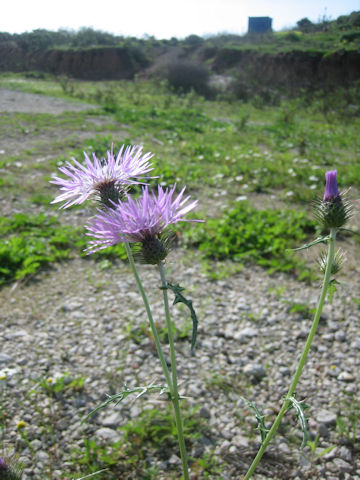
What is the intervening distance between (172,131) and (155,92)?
8.99 meters

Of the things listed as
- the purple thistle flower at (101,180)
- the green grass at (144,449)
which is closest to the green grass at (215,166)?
the purple thistle flower at (101,180)

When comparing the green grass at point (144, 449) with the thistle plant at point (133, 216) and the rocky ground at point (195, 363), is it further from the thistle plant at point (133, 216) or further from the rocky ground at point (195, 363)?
the thistle plant at point (133, 216)

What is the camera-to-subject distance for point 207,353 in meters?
2.68

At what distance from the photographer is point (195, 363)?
2.59 metres

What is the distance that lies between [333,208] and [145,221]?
0.54 meters

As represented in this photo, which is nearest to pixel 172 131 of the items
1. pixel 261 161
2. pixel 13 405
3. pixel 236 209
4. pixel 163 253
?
pixel 261 161

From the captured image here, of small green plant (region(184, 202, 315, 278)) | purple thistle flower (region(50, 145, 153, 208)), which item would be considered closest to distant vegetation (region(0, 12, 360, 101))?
small green plant (region(184, 202, 315, 278))

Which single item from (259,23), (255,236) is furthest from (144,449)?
(259,23)

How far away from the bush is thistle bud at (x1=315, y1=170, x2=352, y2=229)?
18.4 m

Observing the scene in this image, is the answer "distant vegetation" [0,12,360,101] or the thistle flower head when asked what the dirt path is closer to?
"distant vegetation" [0,12,360,101]

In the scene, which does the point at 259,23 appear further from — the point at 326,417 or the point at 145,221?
the point at 145,221

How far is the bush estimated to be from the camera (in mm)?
18781

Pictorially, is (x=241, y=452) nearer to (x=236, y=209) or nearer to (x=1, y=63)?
(x=236, y=209)

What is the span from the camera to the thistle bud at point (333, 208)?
112 cm
